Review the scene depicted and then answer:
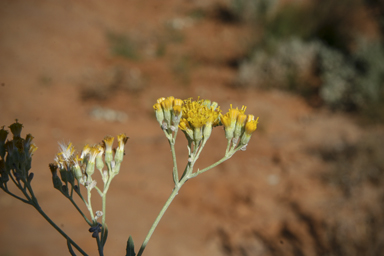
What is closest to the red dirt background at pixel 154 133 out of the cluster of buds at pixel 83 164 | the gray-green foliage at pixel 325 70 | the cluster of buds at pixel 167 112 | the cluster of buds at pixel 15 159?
the gray-green foliage at pixel 325 70

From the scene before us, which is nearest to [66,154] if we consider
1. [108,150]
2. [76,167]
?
[76,167]

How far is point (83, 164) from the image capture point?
6.45 ft

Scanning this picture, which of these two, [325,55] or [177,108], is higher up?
[325,55]

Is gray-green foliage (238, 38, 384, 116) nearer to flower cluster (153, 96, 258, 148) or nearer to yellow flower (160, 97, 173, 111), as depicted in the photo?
flower cluster (153, 96, 258, 148)

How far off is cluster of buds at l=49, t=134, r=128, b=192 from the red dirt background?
3211 mm

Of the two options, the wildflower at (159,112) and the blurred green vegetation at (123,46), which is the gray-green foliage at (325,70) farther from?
the wildflower at (159,112)

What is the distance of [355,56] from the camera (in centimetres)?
966

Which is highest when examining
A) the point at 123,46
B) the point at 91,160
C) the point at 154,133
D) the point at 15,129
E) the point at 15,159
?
the point at 123,46

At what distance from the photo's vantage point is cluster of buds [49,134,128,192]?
1.86 m

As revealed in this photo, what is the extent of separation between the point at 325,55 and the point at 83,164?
9614 millimetres

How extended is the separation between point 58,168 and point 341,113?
8.28 metres

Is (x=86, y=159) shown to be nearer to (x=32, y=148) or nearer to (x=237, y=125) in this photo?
(x=32, y=148)

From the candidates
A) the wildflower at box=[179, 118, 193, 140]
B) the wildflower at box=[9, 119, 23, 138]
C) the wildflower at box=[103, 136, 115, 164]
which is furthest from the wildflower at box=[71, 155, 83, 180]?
the wildflower at box=[179, 118, 193, 140]

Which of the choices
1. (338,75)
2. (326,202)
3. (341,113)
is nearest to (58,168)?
(326,202)
